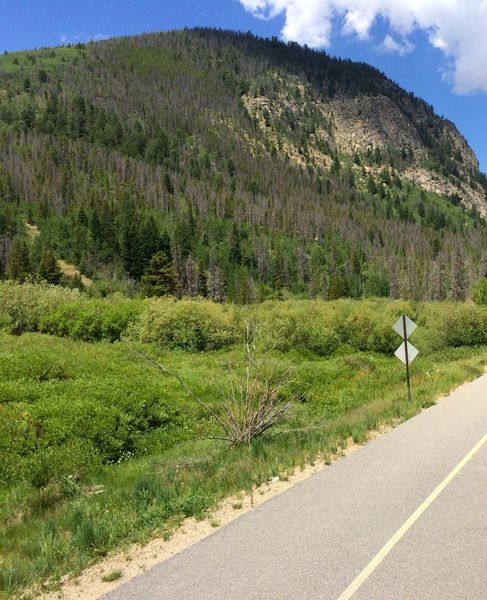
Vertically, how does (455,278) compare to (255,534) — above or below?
above

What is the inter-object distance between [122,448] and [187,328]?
28.7 meters

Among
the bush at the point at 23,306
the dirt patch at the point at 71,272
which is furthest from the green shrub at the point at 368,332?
the dirt patch at the point at 71,272

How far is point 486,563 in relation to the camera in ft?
18.7

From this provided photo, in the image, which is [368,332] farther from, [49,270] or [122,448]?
[49,270]

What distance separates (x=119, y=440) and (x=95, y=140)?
664 ft

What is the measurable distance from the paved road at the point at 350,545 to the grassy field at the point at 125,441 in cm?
125

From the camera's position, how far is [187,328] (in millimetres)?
46750

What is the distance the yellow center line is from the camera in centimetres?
530

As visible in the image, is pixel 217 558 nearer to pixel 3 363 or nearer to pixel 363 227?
pixel 3 363

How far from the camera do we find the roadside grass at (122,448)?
7.57 meters

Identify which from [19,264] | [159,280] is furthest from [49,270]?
[159,280]

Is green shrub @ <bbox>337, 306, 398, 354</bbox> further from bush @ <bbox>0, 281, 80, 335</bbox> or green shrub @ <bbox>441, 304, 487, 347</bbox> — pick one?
bush @ <bbox>0, 281, 80, 335</bbox>

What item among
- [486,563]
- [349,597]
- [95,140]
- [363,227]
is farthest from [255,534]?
[95,140]

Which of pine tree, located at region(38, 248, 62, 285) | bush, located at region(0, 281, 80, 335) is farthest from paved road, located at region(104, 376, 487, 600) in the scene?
pine tree, located at region(38, 248, 62, 285)
